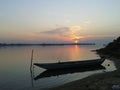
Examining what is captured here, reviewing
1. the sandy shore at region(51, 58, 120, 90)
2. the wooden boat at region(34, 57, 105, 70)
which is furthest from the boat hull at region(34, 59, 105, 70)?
the sandy shore at region(51, 58, 120, 90)

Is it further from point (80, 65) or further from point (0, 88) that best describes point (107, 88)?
point (80, 65)

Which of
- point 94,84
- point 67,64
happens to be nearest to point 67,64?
point 67,64

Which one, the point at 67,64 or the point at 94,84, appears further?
the point at 67,64

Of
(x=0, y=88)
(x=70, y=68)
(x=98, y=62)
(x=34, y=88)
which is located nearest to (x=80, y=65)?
(x=70, y=68)

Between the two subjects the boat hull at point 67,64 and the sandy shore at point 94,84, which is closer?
the sandy shore at point 94,84

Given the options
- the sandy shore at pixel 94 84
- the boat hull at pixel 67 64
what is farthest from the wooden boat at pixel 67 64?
the sandy shore at pixel 94 84

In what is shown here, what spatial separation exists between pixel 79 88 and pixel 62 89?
71.4 inches

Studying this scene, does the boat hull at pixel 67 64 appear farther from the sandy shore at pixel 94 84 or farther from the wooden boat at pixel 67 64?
the sandy shore at pixel 94 84

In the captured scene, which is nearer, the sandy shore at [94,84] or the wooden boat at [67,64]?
the sandy shore at [94,84]

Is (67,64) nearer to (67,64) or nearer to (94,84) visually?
(67,64)

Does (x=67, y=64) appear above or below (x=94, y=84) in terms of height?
below

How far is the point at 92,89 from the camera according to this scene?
58.2ft

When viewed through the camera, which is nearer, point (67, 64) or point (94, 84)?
point (94, 84)

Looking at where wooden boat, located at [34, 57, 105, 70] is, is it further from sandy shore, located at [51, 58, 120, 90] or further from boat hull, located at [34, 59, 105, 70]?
sandy shore, located at [51, 58, 120, 90]
